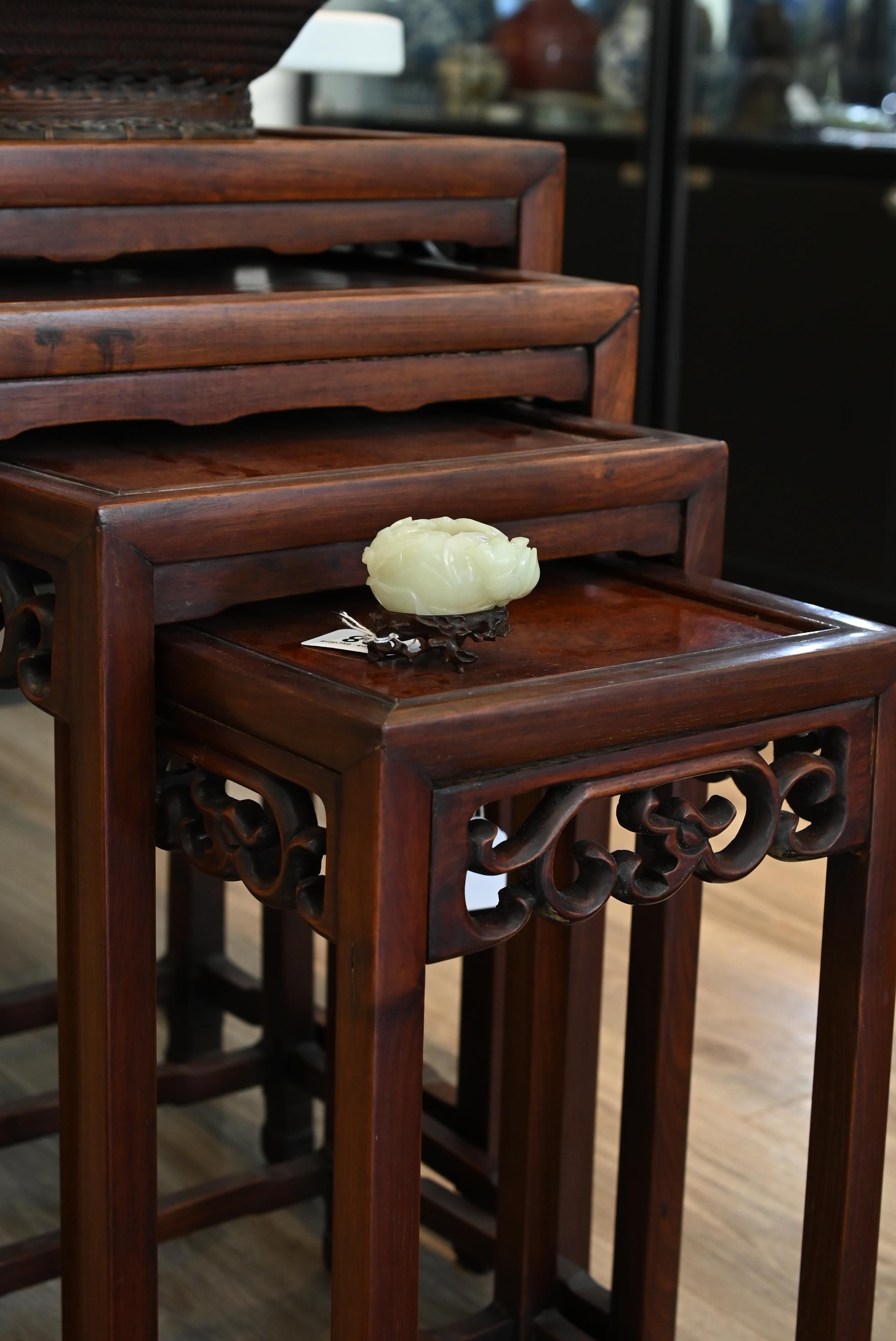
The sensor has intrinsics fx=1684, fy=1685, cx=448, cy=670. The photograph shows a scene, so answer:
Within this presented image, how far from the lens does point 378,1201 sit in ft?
2.51

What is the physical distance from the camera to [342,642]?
2.76 feet

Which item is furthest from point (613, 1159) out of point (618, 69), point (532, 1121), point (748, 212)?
point (618, 69)

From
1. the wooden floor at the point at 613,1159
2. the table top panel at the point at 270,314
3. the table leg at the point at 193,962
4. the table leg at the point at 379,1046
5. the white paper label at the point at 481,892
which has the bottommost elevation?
the wooden floor at the point at 613,1159

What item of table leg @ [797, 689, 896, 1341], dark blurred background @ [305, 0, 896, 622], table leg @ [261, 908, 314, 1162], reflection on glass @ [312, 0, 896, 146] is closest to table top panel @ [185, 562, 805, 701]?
table leg @ [797, 689, 896, 1341]

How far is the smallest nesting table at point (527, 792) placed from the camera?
2.45 ft

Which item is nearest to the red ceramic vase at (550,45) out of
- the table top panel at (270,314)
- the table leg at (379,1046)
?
the table top panel at (270,314)

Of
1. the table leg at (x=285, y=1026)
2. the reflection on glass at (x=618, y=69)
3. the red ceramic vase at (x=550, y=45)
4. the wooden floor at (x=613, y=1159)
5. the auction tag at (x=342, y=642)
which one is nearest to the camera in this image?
the auction tag at (x=342, y=642)

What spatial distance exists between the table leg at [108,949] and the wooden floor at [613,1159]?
1.48 feet

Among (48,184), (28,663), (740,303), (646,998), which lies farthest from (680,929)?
(740,303)

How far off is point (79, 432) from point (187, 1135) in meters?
0.83

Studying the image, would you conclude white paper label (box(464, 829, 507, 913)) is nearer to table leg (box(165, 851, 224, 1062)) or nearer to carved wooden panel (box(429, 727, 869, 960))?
carved wooden panel (box(429, 727, 869, 960))

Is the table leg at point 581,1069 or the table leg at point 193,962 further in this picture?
the table leg at point 193,962

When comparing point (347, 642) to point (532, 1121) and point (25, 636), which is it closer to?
point (25, 636)

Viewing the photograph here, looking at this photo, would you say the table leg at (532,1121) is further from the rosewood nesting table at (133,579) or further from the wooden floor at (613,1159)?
the rosewood nesting table at (133,579)
